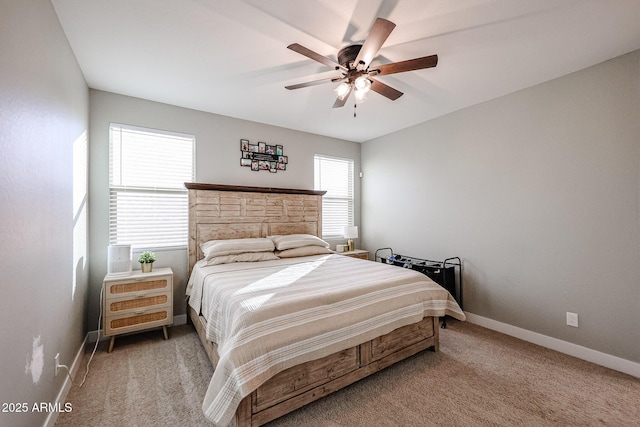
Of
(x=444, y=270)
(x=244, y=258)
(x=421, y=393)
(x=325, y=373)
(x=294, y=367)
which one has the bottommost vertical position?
(x=421, y=393)

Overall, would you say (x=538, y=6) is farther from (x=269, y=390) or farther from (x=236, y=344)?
(x=269, y=390)

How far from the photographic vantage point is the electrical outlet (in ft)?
8.41

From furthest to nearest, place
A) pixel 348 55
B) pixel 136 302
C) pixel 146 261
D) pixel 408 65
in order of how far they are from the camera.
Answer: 1. pixel 146 261
2. pixel 136 302
3. pixel 348 55
4. pixel 408 65

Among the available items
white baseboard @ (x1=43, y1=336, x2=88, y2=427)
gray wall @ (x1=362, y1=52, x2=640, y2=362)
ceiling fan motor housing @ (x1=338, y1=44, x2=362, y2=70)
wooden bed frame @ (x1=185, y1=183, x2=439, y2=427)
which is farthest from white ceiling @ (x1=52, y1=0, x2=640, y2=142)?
white baseboard @ (x1=43, y1=336, x2=88, y2=427)

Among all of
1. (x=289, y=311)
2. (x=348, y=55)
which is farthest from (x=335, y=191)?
(x=289, y=311)

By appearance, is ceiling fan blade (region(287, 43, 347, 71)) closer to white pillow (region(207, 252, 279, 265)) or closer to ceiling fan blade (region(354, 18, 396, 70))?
ceiling fan blade (region(354, 18, 396, 70))

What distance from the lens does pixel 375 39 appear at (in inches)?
68.1

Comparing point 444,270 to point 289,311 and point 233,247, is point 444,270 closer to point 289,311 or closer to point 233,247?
point 289,311

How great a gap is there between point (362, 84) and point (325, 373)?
225 cm

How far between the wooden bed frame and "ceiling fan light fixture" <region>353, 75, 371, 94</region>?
2.08m

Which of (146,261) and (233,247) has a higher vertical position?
(233,247)

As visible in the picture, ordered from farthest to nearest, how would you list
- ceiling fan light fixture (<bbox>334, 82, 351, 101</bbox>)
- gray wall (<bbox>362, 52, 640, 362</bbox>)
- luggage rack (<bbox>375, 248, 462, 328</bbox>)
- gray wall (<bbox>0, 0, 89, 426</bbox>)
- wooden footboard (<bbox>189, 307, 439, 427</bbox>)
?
luggage rack (<bbox>375, 248, 462, 328</bbox>)
gray wall (<bbox>362, 52, 640, 362</bbox>)
ceiling fan light fixture (<bbox>334, 82, 351, 101</bbox>)
wooden footboard (<bbox>189, 307, 439, 427</bbox>)
gray wall (<bbox>0, 0, 89, 426</bbox>)

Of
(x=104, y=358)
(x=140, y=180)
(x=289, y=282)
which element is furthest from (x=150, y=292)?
(x=289, y=282)

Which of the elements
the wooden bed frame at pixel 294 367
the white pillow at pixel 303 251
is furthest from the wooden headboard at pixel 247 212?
the white pillow at pixel 303 251
